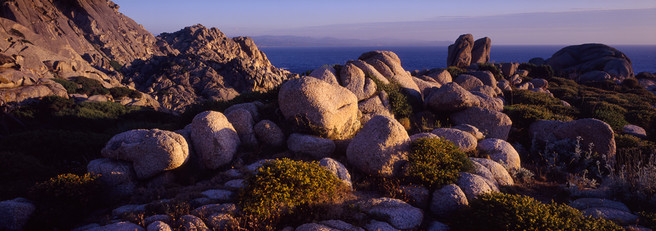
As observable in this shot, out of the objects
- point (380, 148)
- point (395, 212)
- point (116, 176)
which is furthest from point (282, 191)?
point (116, 176)

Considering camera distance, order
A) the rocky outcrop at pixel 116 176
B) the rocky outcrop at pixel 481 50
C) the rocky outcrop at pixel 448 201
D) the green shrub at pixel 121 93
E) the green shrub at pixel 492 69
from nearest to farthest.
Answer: the rocky outcrop at pixel 448 201
the rocky outcrop at pixel 116 176
the green shrub at pixel 492 69
the green shrub at pixel 121 93
the rocky outcrop at pixel 481 50

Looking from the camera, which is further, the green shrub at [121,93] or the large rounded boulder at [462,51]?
the large rounded boulder at [462,51]

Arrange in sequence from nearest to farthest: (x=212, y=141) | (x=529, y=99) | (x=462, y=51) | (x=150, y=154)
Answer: (x=150, y=154)
(x=212, y=141)
(x=529, y=99)
(x=462, y=51)

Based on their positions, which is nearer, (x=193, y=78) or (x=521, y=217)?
(x=521, y=217)

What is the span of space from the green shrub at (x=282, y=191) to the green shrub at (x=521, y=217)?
3801 mm

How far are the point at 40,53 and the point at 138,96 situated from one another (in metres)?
19.3

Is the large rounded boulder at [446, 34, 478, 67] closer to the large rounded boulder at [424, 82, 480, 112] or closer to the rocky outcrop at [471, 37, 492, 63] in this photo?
the rocky outcrop at [471, 37, 492, 63]

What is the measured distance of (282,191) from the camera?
26.4ft

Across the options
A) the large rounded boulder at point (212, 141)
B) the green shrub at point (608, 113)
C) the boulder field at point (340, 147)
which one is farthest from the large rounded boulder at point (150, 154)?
the green shrub at point (608, 113)

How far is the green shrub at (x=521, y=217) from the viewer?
7039mm

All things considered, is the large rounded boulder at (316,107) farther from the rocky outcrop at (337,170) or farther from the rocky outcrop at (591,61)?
the rocky outcrop at (591,61)

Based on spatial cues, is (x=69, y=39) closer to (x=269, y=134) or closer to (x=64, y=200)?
(x=269, y=134)

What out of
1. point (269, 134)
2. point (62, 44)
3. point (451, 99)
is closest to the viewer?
point (269, 134)

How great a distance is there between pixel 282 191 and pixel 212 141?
4866 millimetres
